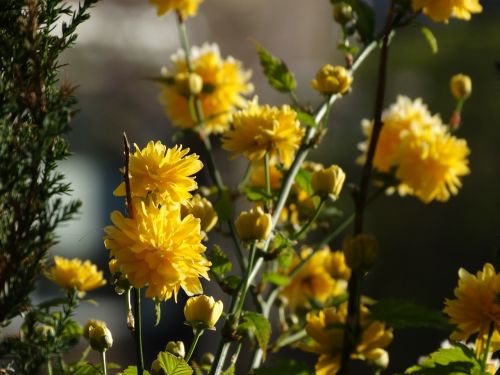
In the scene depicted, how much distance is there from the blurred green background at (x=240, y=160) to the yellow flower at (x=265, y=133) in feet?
11.8

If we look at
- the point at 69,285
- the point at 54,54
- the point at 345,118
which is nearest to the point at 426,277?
the point at 345,118

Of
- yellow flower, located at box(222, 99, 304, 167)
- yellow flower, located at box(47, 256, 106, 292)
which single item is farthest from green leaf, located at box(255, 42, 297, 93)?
yellow flower, located at box(47, 256, 106, 292)

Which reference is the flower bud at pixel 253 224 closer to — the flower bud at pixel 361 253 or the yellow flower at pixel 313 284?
the flower bud at pixel 361 253

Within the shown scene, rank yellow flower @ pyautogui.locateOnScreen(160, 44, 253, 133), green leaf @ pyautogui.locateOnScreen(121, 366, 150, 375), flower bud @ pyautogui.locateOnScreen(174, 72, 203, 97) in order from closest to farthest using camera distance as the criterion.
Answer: green leaf @ pyautogui.locateOnScreen(121, 366, 150, 375)
flower bud @ pyautogui.locateOnScreen(174, 72, 203, 97)
yellow flower @ pyautogui.locateOnScreen(160, 44, 253, 133)

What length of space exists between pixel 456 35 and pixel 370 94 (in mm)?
757

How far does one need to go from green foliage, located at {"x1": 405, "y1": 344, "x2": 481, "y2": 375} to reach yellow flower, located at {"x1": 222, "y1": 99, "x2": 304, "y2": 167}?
298mm

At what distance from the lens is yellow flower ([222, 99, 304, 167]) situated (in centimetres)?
102

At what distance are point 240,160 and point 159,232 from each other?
168 inches

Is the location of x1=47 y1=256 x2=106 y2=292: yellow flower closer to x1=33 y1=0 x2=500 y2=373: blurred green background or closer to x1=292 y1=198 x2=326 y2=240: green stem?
x1=292 y1=198 x2=326 y2=240: green stem

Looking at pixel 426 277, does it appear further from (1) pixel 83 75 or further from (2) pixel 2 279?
(2) pixel 2 279

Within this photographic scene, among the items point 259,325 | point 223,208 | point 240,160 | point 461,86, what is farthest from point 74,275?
point 240,160

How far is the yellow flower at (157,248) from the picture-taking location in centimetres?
71

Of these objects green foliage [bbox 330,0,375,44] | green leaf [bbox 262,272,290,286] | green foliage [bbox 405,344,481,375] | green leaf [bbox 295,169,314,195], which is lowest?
green foliage [bbox 405,344,481,375]

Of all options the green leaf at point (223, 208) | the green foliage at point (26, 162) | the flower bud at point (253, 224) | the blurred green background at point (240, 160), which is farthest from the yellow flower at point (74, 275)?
the blurred green background at point (240, 160)
